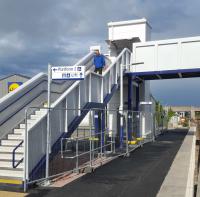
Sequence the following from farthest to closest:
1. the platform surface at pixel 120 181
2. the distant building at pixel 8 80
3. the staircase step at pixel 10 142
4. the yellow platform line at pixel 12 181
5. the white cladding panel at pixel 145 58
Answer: the distant building at pixel 8 80, the white cladding panel at pixel 145 58, the staircase step at pixel 10 142, the yellow platform line at pixel 12 181, the platform surface at pixel 120 181

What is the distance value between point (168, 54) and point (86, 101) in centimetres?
1009

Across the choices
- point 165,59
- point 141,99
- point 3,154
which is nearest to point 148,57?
point 165,59

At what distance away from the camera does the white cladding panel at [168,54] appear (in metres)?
21.5

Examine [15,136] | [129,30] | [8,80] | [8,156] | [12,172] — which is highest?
[129,30]

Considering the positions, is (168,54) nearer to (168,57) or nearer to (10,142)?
(168,57)

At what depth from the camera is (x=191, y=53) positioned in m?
21.5

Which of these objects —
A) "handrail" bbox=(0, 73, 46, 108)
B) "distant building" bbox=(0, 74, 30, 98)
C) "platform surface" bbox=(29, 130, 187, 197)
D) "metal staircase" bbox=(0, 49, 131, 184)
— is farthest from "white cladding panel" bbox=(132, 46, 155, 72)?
"handrail" bbox=(0, 73, 46, 108)

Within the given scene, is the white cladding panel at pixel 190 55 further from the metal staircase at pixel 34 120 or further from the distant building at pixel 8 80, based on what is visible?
the distant building at pixel 8 80

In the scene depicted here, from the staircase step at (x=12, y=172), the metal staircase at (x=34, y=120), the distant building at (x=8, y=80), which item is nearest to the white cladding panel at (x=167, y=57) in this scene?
the metal staircase at (x=34, y=120)

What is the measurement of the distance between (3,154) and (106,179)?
9.89ft

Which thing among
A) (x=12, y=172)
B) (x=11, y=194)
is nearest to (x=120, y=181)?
(x=12, y=172)

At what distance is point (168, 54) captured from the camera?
22.2 m

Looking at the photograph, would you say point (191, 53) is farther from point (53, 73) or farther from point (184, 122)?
point (184, 122)

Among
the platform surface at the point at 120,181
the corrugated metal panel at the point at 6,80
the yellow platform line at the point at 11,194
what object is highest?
the corrugated metal panel at the point at 6,80
